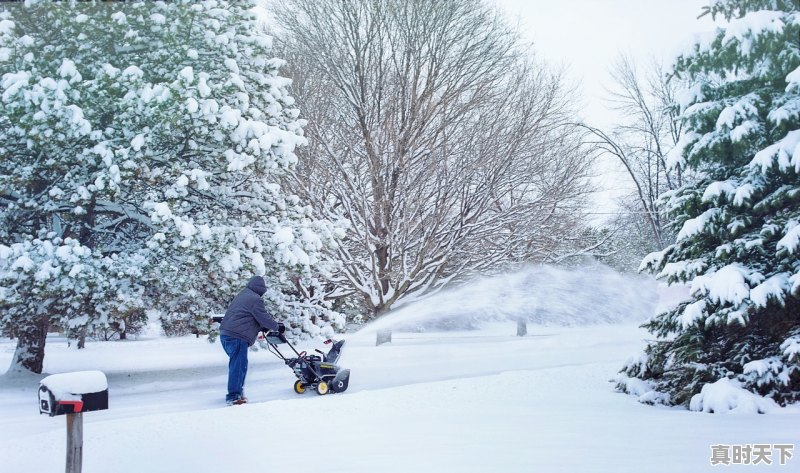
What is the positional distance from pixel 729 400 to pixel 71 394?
6268 mm

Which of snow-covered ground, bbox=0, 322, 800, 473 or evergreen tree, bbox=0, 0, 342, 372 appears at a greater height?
evergreen tree, bbox=0, 0, 342, 372

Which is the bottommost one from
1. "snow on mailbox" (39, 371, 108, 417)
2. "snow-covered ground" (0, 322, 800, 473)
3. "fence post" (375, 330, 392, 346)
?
"fence post" (375, 330, 392, 346)

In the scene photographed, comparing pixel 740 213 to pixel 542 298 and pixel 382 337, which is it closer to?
pixel 542 298

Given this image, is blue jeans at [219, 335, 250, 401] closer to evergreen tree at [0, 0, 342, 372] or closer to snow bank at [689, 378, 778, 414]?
evergreen tree at [0, 0, 342, 372]

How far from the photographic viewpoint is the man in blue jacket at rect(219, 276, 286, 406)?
8.98 m

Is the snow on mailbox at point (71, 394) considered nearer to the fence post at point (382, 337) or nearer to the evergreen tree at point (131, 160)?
the evergreen tree at point (131, 160)

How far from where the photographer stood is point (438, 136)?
1759cm

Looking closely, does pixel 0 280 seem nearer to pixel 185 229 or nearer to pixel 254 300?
pixel 185 229

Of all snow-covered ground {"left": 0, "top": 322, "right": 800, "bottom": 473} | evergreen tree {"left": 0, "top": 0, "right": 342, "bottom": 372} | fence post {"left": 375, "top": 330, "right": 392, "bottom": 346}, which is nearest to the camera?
snow-covered ground {"left": 0, "top": 322, "right": 800, "bottom": 473}

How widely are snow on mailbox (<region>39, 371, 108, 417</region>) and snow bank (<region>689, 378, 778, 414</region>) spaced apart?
5.99 meters

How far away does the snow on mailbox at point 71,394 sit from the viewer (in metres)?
4.14

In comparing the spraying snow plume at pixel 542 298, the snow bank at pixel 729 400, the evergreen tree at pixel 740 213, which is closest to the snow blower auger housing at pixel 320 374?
the evergreen tree at pixel 740 213

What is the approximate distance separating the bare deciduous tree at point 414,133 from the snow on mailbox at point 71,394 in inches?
479

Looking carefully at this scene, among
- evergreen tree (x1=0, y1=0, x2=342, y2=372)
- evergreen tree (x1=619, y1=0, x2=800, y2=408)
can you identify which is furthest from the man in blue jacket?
evergreen tree (x1=619, y1=0, x2=800, y2=408)
